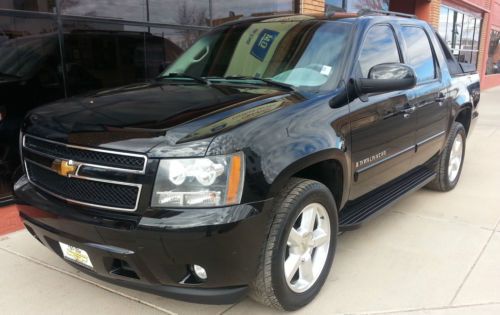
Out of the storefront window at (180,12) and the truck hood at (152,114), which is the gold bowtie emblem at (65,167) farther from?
the storefront window at (180,12)

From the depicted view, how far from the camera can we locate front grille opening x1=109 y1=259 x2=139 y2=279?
2559mm

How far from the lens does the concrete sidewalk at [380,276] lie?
10.2 feet

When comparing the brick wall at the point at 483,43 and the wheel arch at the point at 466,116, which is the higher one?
the wheel arch at the point at 466,116

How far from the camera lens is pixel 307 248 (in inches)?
118

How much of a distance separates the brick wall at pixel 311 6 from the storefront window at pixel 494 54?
15773 mm

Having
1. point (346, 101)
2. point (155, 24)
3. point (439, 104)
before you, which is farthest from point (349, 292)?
point (155, 24)

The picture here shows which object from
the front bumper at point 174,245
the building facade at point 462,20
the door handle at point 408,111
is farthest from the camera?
the building facade at point 462,20

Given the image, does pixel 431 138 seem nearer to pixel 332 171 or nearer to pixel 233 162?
pixel 332 171

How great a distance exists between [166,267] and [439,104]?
3.54 meters

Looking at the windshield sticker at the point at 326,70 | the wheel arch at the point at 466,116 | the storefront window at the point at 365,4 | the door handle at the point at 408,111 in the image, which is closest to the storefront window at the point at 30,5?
the windshield sticker at the point at 326,70

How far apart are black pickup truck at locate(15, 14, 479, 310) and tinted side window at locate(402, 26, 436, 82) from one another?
347mm

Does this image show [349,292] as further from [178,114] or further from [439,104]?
[439,104]

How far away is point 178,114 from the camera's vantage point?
2.64 m

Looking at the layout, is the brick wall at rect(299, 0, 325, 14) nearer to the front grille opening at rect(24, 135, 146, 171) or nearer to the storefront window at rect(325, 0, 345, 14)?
the storefront window at rect(325, 0, 345, 14)
